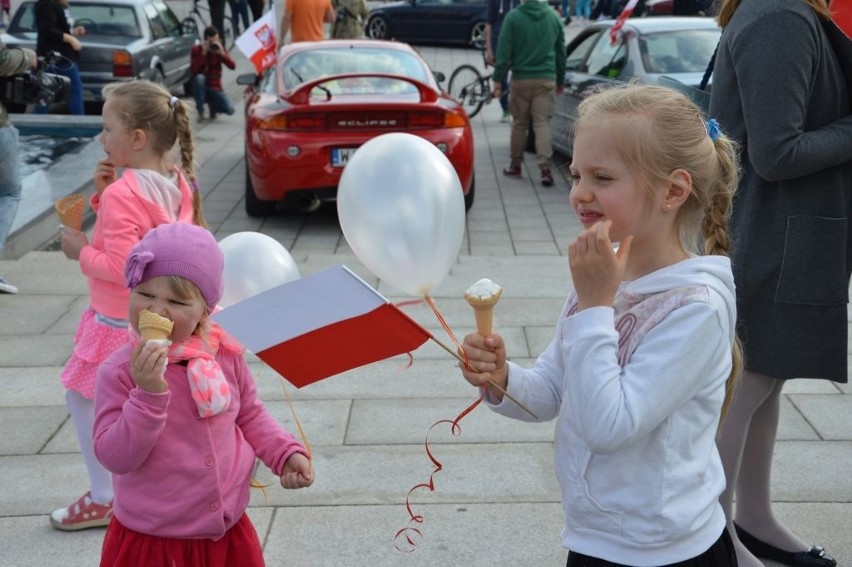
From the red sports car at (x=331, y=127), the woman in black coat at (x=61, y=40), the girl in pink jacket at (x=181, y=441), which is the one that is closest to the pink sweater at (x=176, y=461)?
the girl in pink jacket at (x=181, y=441)

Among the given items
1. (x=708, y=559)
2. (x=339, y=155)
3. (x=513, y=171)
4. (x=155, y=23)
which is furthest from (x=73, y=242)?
(x=155, y=23)

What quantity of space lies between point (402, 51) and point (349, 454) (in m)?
6.44

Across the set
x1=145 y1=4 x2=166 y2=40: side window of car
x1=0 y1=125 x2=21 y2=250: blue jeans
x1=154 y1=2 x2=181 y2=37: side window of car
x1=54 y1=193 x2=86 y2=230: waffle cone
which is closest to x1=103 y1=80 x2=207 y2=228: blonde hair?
x1=54 y1=193 x2=86 y2=230: waffle cone

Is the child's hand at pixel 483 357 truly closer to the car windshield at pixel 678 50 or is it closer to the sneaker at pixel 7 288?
the sneaker at pixel 7 288

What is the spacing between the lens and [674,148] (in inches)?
79.7

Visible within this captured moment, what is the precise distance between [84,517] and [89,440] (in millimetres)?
284

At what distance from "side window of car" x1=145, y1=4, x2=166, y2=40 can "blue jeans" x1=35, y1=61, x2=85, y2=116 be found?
2.29 m

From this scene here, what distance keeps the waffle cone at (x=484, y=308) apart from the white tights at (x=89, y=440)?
1.84 m

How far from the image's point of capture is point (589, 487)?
2.04 meters

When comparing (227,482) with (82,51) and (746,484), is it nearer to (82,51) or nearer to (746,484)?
(746,484)

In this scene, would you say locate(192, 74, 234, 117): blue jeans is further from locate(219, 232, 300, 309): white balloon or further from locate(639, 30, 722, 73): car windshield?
locate(219, 232, 300, 309): white balloon

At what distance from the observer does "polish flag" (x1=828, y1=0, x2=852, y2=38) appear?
9.30ft

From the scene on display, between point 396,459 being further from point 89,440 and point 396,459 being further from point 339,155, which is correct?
point 339,155

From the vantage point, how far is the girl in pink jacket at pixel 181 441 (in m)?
2.37
